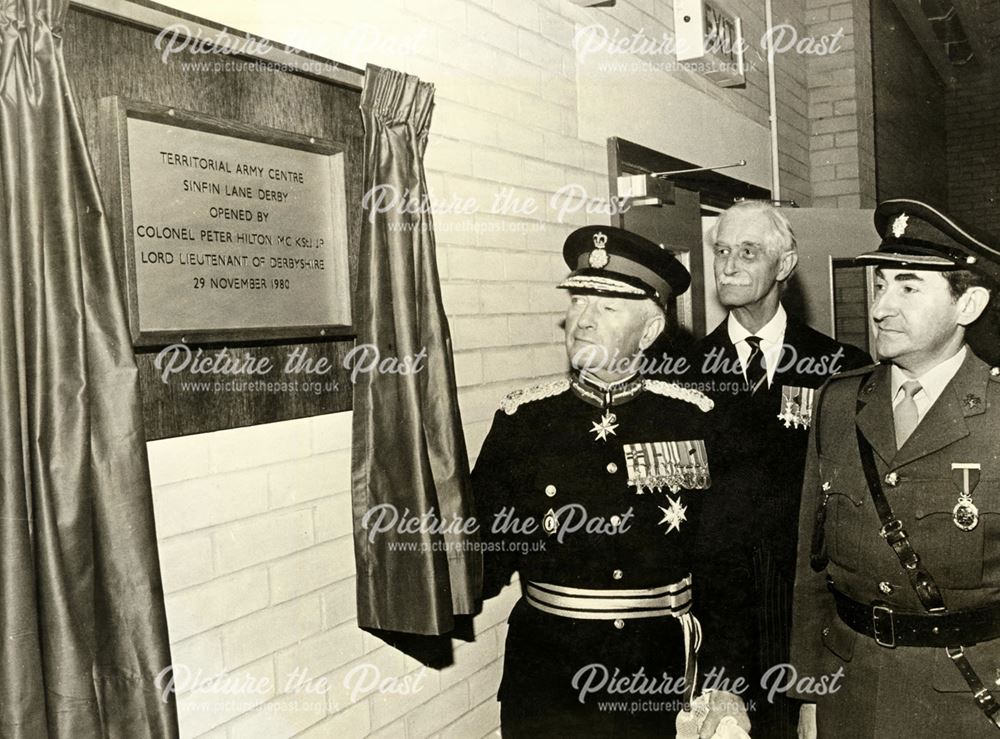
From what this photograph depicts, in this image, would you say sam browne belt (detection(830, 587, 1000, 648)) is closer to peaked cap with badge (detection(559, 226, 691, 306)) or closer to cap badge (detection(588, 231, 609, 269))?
peaked cap with badge (detection(559, 226, 691, 306))

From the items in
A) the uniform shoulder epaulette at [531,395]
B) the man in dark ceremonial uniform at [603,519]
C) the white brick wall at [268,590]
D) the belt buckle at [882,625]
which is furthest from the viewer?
the uniform shoulder epaulette at [531,395]

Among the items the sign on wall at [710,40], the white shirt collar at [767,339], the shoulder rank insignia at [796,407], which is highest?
the sign on wall at [710,40]

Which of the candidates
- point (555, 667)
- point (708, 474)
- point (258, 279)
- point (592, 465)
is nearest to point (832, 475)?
point (708, 474)

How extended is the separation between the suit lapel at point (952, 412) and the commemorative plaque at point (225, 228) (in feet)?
4.34

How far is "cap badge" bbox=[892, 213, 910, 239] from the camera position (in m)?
2.11

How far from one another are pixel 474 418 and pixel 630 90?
158 centimetres

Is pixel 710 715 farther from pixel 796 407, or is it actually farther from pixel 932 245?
pixel 932 245

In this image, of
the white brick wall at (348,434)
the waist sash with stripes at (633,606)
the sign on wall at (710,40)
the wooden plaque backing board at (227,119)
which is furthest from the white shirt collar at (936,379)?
the sign on wall at (710,40)

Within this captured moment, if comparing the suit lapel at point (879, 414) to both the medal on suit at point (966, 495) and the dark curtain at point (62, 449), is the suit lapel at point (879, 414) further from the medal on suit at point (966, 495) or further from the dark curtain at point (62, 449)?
the dark curtain at point (62, 449)

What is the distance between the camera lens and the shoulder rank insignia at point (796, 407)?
2609 millimetres

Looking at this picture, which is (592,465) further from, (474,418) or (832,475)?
(832,475)

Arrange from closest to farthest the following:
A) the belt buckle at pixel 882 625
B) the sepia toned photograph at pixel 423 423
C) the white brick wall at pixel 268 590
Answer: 1. the sepia toned photograph at pixel 423 423
2. the white brick wall at pixel 268 590
3. the belt buckle at pixel 882 625

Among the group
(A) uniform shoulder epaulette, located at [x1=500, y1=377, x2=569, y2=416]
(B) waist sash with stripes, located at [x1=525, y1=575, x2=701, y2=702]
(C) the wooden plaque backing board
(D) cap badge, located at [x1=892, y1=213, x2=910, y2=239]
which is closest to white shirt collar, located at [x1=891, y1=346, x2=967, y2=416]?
(D) cap badge, located at [x1=892, y1=213, x2=910, y2=239]

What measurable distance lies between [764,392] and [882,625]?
2.70ft
